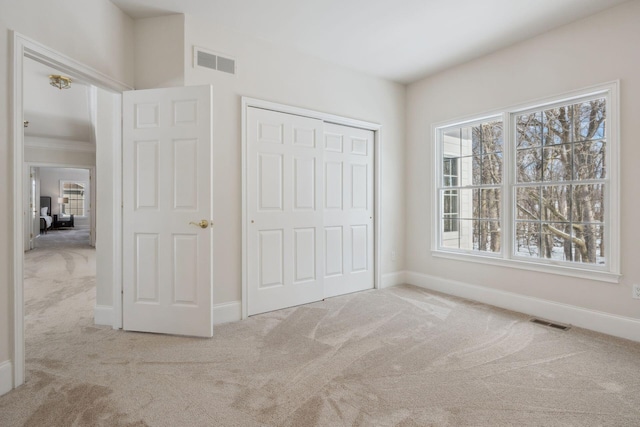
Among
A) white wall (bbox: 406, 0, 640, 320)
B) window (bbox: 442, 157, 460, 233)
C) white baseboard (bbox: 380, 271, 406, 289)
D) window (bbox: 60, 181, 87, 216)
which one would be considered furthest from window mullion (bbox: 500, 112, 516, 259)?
window (bbox: 60, 181, 87, 216)

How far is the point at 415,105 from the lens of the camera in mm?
4535

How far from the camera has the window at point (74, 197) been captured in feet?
45.3

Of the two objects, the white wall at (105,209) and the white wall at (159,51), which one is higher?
the white wall at (159,51)

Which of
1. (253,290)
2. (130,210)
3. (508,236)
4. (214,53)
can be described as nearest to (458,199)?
(508,236)

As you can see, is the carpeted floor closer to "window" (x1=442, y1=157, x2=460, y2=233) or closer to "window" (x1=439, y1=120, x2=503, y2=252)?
"window" (x1=439, y1=120, x2=503, y2=252)

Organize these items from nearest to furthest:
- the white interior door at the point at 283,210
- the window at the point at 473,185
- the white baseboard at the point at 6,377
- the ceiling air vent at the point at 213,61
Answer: the white baseboard at the point at 6,377, the ceiling air vent at the point at 213,61, the white interior door at the point at 283,210, the window at the point at 473,185

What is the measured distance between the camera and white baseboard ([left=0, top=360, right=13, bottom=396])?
190cm

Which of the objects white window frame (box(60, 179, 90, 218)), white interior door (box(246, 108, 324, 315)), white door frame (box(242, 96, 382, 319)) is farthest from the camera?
white window frame (box(60, 179, 90, 218))

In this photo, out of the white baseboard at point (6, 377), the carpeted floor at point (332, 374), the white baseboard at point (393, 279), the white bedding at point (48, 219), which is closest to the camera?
the carpeted floor at point (332, 374)

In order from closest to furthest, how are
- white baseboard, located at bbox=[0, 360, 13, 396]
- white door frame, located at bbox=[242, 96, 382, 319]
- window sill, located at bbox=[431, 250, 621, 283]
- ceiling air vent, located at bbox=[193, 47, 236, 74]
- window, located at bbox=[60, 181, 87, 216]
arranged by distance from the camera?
white baseboard, located at bbox=[0, 360, 13, 396] → window sill, located at bbox=[431, 250, 621, 283] → ceiling air vent, located at bbox=[193, 47, 236, 74] → white door frame, located at bbox=[242, 96, 382, 319] → window, located at bbox=[60, 181, 87, 216]

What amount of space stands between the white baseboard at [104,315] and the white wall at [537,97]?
3702 mm

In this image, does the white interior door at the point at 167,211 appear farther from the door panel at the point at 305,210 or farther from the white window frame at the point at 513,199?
the white window frame at the point at 513,199

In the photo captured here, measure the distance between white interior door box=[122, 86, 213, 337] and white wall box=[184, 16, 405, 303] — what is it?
0.98 feet

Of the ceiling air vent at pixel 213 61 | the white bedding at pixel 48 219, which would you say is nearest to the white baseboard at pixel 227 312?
the ceiling air vent at pixel 213 61
